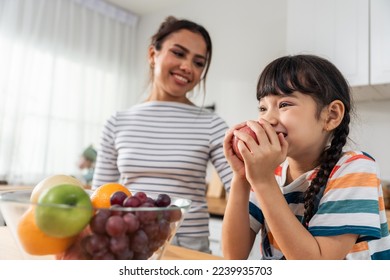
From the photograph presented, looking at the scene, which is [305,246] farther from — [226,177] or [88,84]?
[88,84]

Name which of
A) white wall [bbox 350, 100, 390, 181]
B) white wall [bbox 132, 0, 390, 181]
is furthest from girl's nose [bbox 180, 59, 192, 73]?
white wall [bbox 132, 0, 390, 181]

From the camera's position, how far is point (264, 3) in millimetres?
2639

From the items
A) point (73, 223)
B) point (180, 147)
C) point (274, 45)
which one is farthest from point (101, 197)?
point (274, 45)

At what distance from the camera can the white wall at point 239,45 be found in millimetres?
2574

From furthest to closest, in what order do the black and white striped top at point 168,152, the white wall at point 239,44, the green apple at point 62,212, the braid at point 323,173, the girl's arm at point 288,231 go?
the white wall at point 239,44
the black and white striped top at point 168,152
the braid at point 323,173
the girl's arm at point 288,231
the green apple at point 62,212

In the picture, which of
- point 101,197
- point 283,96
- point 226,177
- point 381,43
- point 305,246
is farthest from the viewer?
point 381,43

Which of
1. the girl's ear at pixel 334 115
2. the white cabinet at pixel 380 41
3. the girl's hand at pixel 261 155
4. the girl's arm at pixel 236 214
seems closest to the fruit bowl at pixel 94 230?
the girl's hand at pixel 261 155

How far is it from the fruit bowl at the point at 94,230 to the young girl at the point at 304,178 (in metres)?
0.23

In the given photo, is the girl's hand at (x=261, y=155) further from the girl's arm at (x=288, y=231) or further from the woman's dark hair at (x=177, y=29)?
the woman's dark hair at (x=177, y=29)

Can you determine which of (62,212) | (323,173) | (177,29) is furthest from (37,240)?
(177,29)

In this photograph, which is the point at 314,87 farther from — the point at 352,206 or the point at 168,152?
the point at 168,152

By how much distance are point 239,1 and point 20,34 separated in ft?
5.37

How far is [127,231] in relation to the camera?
1.18 feet
